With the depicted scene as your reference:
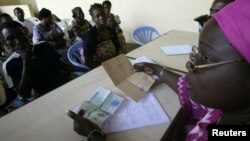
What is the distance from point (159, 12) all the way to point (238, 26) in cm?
330

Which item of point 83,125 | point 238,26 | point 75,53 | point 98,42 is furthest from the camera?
point 75,53

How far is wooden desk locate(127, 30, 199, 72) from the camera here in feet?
5.30

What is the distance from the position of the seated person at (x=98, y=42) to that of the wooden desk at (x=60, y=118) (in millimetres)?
621

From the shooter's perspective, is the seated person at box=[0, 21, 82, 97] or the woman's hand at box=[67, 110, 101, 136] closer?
the woman's hand at box=[67, 110, 101, 136]

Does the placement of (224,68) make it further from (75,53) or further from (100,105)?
(75,53)

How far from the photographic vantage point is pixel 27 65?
1.63m

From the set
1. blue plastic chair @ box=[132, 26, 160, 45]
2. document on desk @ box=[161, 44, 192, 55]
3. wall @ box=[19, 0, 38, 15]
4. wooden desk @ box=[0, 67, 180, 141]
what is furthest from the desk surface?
wall @ box=[19, 0, 38, 15]

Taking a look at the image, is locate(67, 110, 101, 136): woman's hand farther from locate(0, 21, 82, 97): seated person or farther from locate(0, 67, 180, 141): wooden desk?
locate(0, 21, 82, 97): seated person

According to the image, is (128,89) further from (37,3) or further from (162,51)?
(37,3)

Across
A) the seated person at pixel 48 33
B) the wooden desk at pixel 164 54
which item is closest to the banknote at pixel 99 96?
the wooden desk at pixel 164 54

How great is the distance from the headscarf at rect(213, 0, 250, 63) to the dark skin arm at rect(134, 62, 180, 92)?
2.09ft

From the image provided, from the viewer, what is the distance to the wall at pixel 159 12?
3329mm

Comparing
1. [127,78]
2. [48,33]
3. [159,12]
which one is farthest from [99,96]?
[159,12]

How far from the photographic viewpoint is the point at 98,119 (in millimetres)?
996
